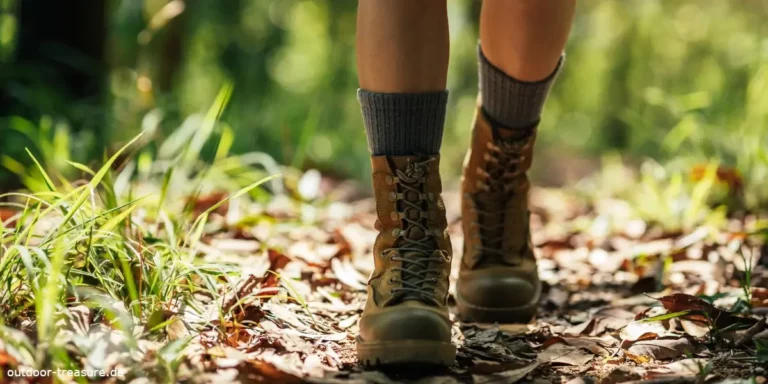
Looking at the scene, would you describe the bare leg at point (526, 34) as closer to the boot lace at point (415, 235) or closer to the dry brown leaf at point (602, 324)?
the boot lace at point (415, 235)

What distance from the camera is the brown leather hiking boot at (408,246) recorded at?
4.39ft

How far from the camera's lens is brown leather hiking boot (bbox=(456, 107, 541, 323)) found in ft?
5.64

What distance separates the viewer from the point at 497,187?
179 cm

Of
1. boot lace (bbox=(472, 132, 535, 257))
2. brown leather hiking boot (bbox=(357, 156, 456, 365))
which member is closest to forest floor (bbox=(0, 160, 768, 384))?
brown leather hiking boot (bbox=(357, 156, 456, 365))

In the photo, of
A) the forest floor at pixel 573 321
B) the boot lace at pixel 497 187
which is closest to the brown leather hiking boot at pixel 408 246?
the forest floor at pixel 573 321

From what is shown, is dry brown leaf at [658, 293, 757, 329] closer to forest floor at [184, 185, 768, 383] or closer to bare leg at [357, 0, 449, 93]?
forest floor at [184, 185, 768, 383]

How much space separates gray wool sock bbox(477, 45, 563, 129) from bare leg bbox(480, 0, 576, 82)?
16mm

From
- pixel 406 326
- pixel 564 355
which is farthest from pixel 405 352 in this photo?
pixel 564 355

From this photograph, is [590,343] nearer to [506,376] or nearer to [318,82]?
[506,376]

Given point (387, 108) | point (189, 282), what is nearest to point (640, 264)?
point (387, 108)

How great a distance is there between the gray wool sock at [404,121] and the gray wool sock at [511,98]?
0.36 m

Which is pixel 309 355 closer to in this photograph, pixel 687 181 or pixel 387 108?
pixel 387 108

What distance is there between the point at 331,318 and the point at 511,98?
0.65 m

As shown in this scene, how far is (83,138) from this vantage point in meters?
3.01
